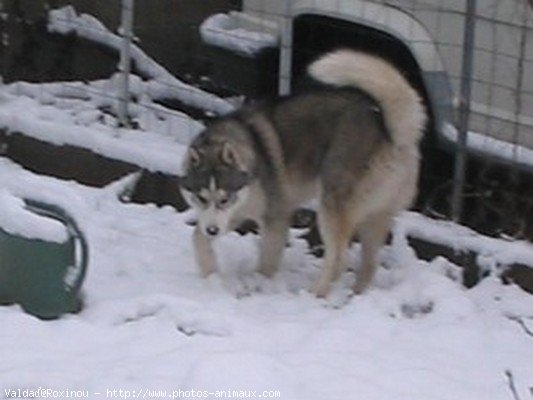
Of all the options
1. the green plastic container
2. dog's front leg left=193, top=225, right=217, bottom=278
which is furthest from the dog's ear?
the green plastic container

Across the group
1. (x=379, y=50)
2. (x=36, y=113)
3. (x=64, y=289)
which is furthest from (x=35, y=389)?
(x=36, y=113)

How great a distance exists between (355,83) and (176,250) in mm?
1101

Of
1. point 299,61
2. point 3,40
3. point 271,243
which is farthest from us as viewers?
point 3,40

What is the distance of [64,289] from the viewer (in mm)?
5926

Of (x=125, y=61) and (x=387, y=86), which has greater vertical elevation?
(x=387, y=86)

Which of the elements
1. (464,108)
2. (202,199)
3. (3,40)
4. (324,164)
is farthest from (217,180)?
(3,40)

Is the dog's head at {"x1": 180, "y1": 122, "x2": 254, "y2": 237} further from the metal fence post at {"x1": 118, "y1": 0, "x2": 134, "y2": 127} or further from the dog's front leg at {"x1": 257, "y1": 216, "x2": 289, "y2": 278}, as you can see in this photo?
the metal fence post at {"x1": 118, "y1": 0, "x2": 134, "y2": 127}

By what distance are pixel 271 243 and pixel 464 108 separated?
38.1 inches

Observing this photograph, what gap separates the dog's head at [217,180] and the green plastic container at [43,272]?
0.64 metres

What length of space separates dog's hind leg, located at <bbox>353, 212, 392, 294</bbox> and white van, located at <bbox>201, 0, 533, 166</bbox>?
0.48m

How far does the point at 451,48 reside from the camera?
21.5 ft

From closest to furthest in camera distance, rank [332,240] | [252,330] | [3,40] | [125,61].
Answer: [252,330], [332,240], [125,61], [3,40]

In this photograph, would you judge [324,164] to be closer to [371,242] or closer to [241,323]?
[371,242]

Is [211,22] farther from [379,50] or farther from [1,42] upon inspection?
[1,42]
